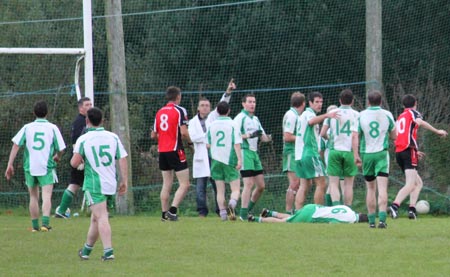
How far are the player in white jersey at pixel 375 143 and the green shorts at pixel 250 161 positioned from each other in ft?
10.2

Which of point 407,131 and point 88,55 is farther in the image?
point 88,55

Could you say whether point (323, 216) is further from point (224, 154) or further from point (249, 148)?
point (249, 148)

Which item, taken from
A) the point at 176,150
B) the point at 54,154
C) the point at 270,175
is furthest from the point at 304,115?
the point at 270,175

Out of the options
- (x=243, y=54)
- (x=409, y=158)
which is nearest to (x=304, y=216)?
(x=409, y=158)

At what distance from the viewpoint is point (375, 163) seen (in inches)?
606

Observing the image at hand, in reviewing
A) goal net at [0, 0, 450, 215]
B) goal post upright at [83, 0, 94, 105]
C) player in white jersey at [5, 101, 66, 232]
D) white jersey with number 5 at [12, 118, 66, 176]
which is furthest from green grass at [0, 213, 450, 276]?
goal net at [0, 0, 450, 215]

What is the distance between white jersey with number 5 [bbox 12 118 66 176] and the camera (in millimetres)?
15781

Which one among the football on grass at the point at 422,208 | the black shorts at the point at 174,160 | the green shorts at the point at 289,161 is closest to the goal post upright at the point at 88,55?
the black shorts at the point at 174,160

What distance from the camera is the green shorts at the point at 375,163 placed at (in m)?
15.3

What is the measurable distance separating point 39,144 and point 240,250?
4.84 meters

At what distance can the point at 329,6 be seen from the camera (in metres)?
26.0

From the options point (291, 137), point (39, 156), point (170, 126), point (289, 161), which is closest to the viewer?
point (39, 156)

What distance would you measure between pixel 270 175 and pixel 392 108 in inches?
155

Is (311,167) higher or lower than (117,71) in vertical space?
lower
